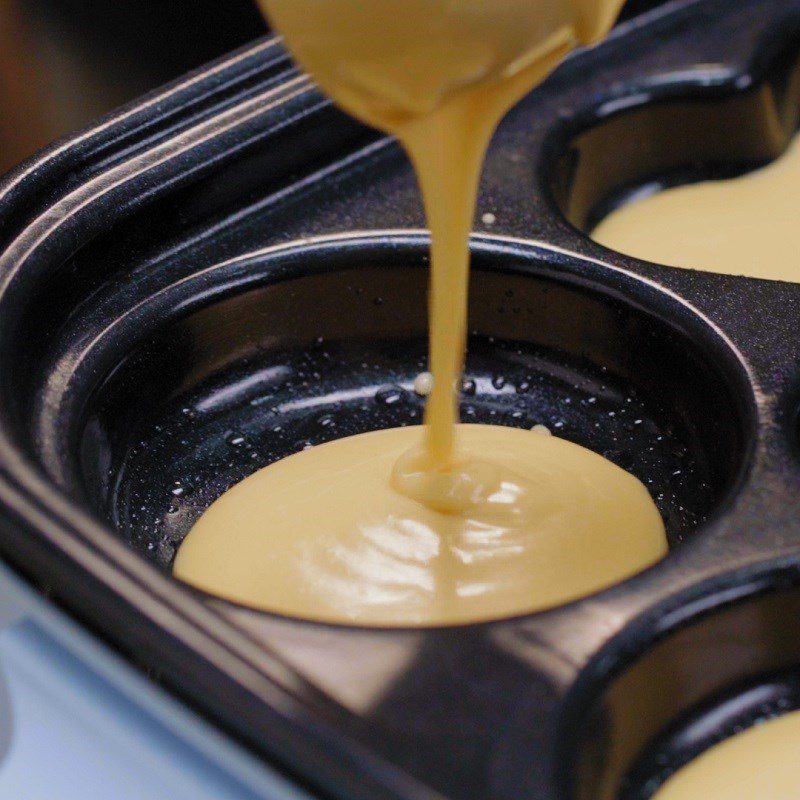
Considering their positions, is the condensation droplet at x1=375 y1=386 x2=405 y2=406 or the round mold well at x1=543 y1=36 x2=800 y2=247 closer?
the condensation droplet at x1=375 y1=386 x2=405 y2=406

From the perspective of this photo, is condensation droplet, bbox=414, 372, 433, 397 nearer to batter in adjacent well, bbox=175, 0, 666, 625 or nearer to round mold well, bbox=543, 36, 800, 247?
batter in adjacent well, bbox=175, 0, 666, 625

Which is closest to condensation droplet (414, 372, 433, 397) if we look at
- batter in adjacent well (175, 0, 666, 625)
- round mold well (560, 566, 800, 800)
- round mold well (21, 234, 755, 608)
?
round mold well (21, 234, 755, 608)

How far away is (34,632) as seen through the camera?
38.0 inches

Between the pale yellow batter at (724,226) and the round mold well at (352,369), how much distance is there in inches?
10.1

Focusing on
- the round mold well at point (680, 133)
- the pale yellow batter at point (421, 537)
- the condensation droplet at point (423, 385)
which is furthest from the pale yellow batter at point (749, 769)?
the round mold well at point (680, 133)

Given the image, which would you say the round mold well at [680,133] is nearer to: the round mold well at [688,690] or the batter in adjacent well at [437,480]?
the batter in adjacent well at [437,480]

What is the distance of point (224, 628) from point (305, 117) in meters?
0.71

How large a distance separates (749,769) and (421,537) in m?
0.31

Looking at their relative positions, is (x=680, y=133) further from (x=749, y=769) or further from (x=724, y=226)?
(x=749, y=769)

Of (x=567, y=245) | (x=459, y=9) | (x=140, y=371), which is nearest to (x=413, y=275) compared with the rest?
(x=567, y=245)

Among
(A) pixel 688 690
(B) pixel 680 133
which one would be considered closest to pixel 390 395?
(A) pixel 688 690

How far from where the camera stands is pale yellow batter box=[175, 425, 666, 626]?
105 centimetres

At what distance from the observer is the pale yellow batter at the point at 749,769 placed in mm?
939

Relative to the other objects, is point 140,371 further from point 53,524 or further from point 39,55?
point 39,55
